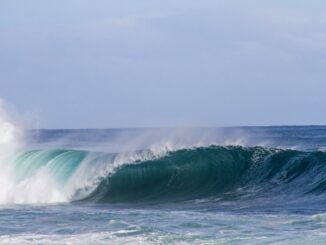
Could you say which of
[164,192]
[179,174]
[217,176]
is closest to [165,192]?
[164,192]

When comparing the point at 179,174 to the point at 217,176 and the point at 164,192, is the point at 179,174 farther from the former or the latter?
the point at 164,192

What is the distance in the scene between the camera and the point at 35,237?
15.3 metres

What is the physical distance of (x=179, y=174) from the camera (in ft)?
87.9

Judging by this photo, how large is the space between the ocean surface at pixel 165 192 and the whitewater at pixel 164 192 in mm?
28

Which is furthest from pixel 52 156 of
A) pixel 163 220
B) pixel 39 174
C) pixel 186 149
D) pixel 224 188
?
pixel 163 220

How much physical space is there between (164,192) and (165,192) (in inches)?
1.1

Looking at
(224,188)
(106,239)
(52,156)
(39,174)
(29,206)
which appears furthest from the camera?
(52,156)

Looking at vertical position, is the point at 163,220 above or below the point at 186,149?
below

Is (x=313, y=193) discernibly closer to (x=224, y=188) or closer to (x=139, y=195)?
(x=224, y=188)

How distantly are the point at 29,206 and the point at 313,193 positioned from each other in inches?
278

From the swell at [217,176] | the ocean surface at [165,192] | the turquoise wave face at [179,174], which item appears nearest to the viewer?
the ocean surface at [165,192]

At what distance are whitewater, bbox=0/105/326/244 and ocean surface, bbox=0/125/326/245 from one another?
0.03 metres

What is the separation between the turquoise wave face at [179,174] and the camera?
2433cm

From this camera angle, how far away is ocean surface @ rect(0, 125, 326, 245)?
602 inches
